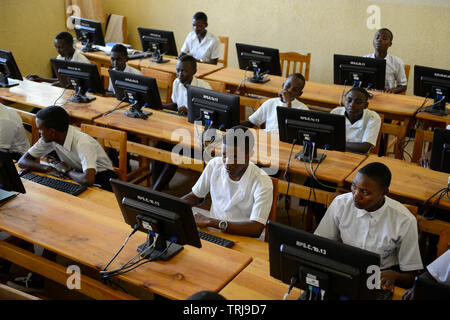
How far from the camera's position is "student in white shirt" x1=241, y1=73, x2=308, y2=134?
426cm

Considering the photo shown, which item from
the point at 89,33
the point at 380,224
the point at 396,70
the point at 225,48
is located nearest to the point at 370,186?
the point at 380,224

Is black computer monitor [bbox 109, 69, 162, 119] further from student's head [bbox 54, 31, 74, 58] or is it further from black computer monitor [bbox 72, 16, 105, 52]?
black computer monitor [bbox 72, 16, 105, 52]

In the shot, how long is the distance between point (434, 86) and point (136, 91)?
256cm

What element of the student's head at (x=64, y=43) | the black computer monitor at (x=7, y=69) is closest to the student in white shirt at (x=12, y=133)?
the black computer monitor at (x=7, y=69)

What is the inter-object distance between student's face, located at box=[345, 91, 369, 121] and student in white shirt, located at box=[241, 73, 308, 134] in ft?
1.26

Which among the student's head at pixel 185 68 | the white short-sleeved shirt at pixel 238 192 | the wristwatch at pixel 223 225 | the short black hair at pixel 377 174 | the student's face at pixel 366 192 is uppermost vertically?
the student's head at pixel 185 68

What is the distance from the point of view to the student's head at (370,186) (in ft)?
8.18

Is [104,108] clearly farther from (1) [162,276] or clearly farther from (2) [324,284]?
(2) [324,284]

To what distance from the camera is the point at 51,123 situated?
332cm

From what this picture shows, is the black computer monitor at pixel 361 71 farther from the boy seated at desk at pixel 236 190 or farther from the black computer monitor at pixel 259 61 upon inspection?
the boy seated at desk at pixel 236 190

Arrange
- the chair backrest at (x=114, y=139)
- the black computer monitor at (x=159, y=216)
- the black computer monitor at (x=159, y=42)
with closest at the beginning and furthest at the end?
1. the black computer monitor at (x=159, y=216)
2. the chair backrest at (x=114, y=139)
3. the black computer monitor at (x=159, y=42)

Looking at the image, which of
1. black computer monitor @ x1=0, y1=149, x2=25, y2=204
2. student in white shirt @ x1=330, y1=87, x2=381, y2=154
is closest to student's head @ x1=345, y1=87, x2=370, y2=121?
student in white shirt @ x1=330, y1=87, x2=381, y2=154

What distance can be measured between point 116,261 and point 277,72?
3417 millimetres

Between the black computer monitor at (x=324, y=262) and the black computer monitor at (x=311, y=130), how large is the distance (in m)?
1.43
